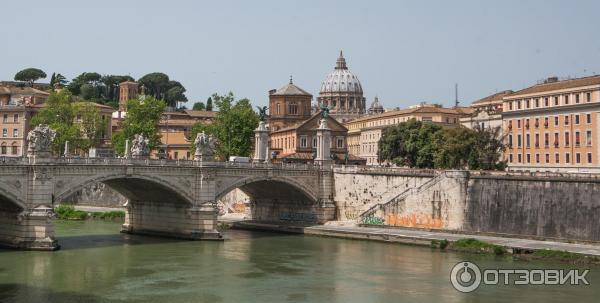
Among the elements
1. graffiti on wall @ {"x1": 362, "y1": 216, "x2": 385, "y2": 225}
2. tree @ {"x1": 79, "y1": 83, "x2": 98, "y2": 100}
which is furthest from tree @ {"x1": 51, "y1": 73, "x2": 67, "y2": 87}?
graffiti on wall @ {"x1": 362, "y1": 216, "x2": 385, "y2": 225}

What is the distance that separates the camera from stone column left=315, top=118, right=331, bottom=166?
56991 mm

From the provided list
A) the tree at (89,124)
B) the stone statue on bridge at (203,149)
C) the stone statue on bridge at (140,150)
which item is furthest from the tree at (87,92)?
the stone statue on bridge at (203,149)

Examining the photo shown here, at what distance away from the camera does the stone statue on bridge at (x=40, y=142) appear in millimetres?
41125

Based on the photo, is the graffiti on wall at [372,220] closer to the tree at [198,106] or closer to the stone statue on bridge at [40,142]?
the stone statue on bridge at [40,142]

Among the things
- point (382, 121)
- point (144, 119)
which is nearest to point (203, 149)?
point (144, 119)

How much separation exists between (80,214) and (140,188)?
14.9 m

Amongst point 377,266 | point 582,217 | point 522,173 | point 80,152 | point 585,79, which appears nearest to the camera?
point 377,266

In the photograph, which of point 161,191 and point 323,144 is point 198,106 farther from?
point 161,191

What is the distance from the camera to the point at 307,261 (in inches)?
1580

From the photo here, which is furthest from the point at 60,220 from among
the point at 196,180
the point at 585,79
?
the point at 585,79

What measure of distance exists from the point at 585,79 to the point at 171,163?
108ft

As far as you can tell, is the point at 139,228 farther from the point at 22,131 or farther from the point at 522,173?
the point at 22,131

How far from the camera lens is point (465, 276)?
35.1m

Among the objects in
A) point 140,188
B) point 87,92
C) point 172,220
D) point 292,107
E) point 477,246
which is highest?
point 87,92
